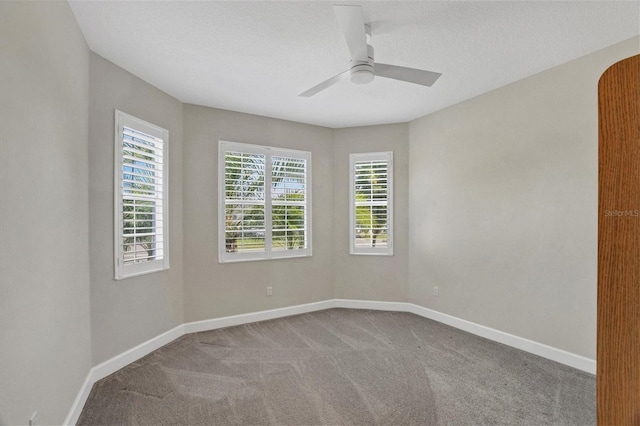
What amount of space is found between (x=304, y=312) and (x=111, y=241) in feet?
8.67

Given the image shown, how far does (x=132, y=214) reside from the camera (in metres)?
3.14

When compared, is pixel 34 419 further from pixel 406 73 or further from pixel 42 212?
pixel 406 73

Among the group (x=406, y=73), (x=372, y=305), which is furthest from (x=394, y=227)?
(x=406, y=73)

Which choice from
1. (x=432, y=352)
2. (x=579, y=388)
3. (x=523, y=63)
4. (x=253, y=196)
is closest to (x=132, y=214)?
(x=253, y=196)

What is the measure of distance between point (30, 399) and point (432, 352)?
3.07m

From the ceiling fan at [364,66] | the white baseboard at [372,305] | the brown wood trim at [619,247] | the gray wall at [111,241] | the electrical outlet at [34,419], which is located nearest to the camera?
the brown wood trim at [619,247]

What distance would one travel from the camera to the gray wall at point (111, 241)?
2746mm

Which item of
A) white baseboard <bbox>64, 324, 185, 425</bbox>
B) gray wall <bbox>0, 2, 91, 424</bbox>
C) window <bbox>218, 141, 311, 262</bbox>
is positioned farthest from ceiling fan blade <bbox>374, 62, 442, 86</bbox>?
white baseboard <bbox>64, 324, 185, 425</bbox>

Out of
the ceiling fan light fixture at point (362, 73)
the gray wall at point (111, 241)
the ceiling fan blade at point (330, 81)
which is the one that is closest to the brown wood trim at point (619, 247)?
the ceiling fan light fixture at point (362, 73)

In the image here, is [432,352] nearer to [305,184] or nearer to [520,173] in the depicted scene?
[520,173]

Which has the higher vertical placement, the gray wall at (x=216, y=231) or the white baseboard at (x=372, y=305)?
the gray wall at (x=216, y=231)

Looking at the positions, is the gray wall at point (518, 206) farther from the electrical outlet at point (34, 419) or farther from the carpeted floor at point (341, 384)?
the electrical outlet at point (34, 419)

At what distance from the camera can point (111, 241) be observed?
2891mm

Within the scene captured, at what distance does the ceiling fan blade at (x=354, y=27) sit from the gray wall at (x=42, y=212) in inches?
59.3
